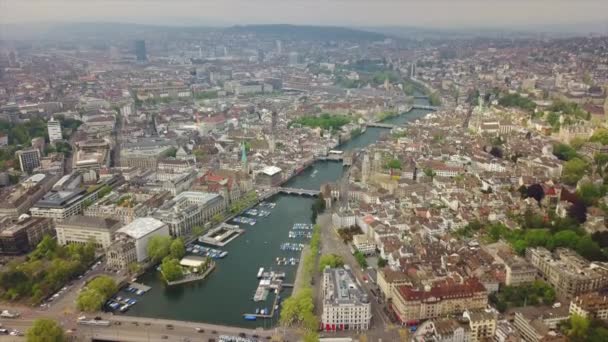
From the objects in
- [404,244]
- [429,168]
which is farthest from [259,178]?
[404,244]

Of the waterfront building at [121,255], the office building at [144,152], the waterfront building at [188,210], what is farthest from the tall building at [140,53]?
the waterfront building at [121,255]

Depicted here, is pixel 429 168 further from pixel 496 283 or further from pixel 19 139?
pixel 19 139

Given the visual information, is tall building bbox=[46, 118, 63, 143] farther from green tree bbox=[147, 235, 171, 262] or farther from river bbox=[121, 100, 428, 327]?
green tree bbox=[147, 235, 171, 262]

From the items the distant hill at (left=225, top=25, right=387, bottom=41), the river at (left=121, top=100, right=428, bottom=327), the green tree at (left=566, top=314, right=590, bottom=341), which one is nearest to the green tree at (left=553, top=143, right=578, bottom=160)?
the river at (left=121, top=100, right=428, bottom=327)

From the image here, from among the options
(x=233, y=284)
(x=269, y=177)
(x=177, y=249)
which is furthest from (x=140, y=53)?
(x=233, y=284)

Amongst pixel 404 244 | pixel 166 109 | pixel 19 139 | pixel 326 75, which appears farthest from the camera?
pixel 326 75
